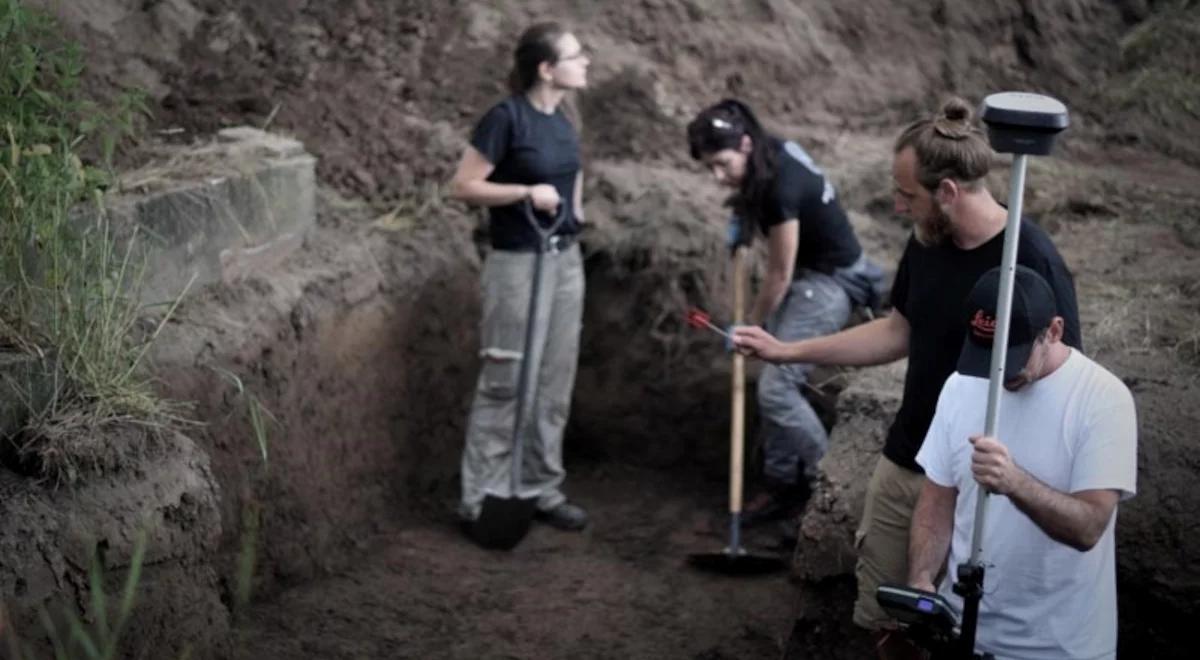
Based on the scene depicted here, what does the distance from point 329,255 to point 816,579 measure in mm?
2982

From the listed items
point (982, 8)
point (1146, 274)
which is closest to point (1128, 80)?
point (982, 8)

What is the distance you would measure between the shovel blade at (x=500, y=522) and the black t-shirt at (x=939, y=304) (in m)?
3.15

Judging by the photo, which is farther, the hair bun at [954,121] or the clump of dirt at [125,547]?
the clump of dirt at [125,547]

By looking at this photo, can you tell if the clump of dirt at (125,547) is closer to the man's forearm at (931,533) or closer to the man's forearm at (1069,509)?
the man's forearm at (931,533)

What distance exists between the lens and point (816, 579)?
5.89 meters

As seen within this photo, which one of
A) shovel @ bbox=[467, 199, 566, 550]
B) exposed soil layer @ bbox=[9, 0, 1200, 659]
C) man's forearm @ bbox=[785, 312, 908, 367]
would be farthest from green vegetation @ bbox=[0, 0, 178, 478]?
man's forearm @ bbox=[785, 312, 908, 367]

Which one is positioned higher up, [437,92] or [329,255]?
[437,92]

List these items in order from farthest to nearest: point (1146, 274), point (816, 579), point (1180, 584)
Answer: point (1146, 274)
point (816, 579)
point (1180, 584)

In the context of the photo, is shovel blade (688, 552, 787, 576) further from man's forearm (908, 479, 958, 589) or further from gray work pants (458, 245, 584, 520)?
man's forearm (908, 479, 958, 589)

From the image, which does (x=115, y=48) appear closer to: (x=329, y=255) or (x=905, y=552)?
(x=329, y=255)

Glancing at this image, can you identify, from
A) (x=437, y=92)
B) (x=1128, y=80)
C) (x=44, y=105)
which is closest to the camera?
(x=44, y=105)

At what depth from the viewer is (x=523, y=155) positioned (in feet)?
24.2

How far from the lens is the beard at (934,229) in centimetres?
451


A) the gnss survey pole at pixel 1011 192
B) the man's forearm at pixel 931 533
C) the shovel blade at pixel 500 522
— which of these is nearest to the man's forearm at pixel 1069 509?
the gnss survey pole at pixel 1011 192
